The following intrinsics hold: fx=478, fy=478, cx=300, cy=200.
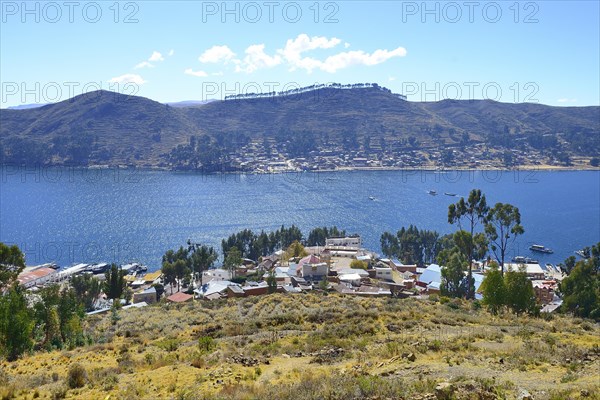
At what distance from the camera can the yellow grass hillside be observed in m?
11.5

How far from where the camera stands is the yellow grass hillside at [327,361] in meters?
11.5

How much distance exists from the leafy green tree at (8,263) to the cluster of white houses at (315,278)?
17252 millimetres

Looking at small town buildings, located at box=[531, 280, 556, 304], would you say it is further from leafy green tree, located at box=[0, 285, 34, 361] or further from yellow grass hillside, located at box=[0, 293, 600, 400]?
leafy green tree, located at box=[0, 285, 34, 361]

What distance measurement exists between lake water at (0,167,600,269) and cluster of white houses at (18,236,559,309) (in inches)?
473

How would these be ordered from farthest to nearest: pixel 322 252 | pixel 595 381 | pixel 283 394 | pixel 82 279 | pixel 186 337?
pixel 322 252, pixel 82 279, pixel 186 337, pixel 595 381, pixel 283 394

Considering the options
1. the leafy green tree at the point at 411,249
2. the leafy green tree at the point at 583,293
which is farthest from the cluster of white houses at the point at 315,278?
the leafy green tree at the point at 411,249

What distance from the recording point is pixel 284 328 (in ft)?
66.9

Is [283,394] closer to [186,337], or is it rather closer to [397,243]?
[186,337]

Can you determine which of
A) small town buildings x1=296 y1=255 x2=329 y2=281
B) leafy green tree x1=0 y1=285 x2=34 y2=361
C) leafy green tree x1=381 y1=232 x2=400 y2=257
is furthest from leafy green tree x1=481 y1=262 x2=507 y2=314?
leafy green tree x1=381 y1=232 x2=400 y2=257

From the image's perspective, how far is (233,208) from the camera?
4680 inches

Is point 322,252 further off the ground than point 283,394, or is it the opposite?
point 283,394

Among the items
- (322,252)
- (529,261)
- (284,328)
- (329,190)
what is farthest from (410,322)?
(329,190)

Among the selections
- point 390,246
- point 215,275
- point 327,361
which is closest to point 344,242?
point 390,246

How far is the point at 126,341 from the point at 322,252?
47316 millimetres
